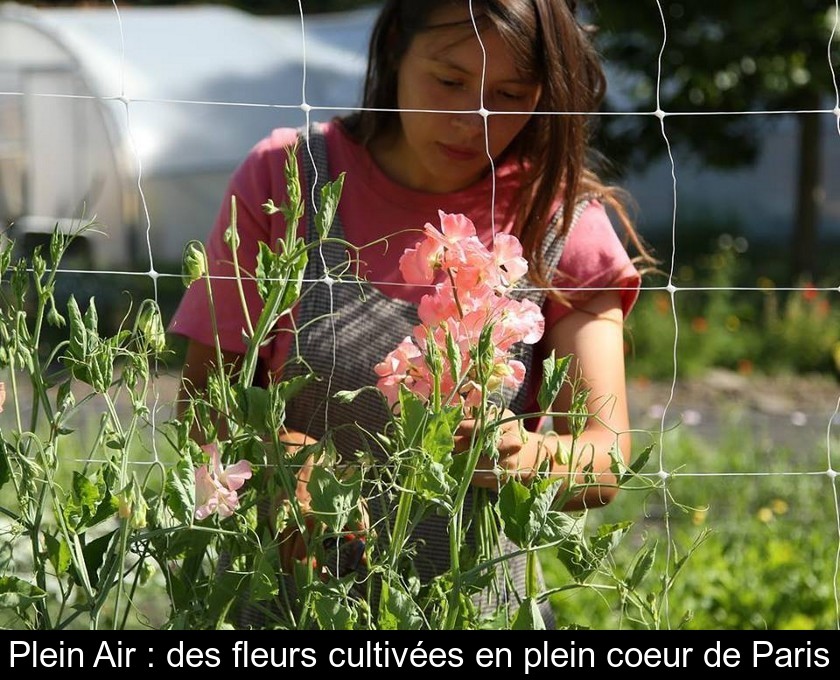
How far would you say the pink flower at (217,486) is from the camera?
3.03 feet

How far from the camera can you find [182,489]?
0.89 meters

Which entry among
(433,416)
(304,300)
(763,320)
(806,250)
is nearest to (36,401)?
(433,416)

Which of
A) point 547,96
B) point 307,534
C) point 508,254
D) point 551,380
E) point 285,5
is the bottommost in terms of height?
point 307,534

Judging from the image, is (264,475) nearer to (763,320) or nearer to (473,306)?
(473,306)

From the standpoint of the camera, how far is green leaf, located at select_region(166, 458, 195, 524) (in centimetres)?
89

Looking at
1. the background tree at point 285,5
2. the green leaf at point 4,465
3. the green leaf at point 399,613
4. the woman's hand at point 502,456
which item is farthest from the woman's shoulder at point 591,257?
the background tree at point 285,5

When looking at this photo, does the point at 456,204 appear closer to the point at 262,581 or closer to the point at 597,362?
the point at 597,362

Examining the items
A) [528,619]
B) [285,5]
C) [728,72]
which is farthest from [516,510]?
[285,5]

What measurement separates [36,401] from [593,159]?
0.92 meters

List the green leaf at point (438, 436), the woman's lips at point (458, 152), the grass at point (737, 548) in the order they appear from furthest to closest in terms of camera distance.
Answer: the grass at point (737, 548) < the woman's lips at point (458, 152) < the green leaf at point (438, 436)

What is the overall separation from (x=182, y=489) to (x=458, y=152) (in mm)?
608

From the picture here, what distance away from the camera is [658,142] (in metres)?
7.12

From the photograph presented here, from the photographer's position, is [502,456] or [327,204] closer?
[327,204]

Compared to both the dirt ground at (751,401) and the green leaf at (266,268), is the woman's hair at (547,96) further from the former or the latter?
the dirt ground at (751,401)
